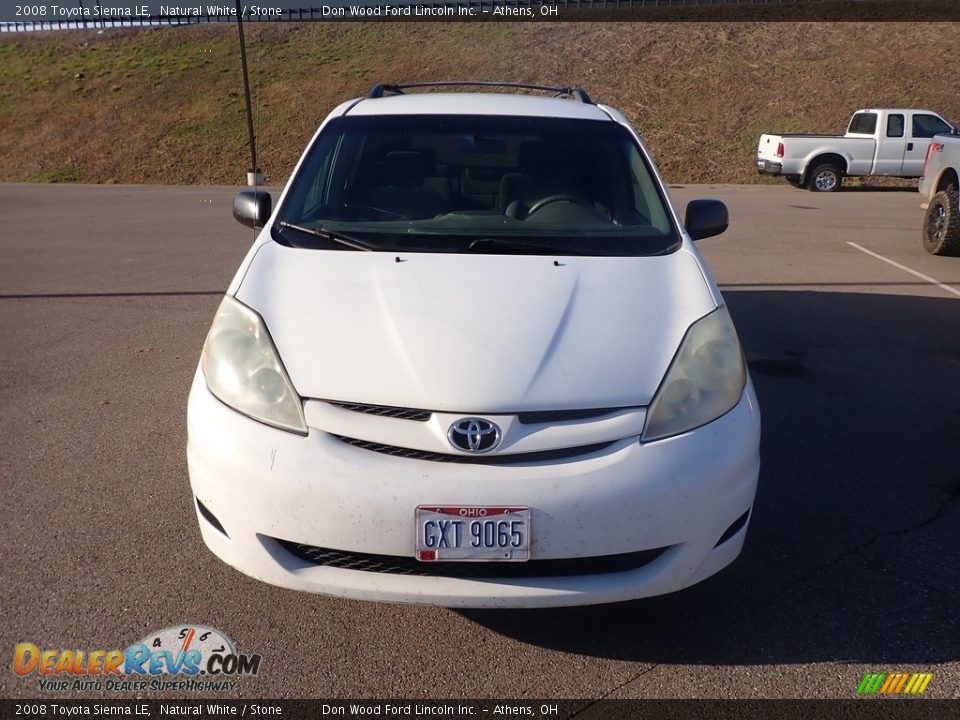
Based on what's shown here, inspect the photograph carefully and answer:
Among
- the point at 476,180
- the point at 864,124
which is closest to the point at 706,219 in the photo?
the point at 476,180

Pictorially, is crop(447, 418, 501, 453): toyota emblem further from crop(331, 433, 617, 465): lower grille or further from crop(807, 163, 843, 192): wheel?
crop(807, 163, 843, 192): wheel

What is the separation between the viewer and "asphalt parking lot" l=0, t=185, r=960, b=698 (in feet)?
9.27

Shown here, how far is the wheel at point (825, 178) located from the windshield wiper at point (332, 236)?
1964 centimetres

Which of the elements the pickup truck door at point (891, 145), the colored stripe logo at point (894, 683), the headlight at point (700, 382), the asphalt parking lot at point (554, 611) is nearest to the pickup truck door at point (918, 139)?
the pickup truck door at point (891, 145)

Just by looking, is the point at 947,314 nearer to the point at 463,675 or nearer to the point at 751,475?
the point at 751,475

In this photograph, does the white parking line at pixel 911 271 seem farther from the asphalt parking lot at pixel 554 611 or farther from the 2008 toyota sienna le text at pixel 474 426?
the 2008 toyota sienna le text at pixel 474 426

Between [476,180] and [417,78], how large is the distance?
36.1 metres

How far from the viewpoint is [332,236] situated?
3.68 meters

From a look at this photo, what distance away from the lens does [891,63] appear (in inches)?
1347

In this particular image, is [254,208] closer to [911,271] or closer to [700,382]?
[700,382]

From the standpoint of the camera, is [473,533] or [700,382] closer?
[473,533]

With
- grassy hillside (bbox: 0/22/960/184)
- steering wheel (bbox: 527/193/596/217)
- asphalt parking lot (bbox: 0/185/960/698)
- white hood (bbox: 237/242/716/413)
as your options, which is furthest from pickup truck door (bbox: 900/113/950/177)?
white hood (bbox: 237/242/716/413)

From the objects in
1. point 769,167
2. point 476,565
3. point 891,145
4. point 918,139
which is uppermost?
point 476,565

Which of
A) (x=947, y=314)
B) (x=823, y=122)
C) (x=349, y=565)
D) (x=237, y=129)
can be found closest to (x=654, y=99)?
(x=823, y=122)
